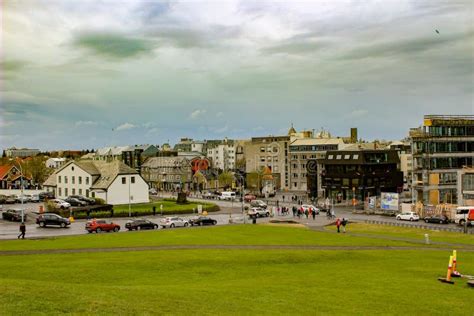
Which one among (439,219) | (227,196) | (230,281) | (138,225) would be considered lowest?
(439,219)

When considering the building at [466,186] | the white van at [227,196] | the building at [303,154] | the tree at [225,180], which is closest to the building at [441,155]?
the building at [466,186]

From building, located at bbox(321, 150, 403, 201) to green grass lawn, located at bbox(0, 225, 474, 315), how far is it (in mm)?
69197

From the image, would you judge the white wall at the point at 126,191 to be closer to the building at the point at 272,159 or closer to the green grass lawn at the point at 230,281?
the green grass lawn at the point at 230,281

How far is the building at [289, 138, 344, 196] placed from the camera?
150750 mm

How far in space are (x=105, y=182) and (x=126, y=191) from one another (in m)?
4.25

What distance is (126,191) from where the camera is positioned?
103562 millimetres

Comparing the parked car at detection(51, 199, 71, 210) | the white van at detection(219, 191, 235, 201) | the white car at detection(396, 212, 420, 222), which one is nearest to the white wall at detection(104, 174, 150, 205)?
the parked car at detection(51, 199, 71, 210)

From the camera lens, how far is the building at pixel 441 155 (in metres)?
97.9

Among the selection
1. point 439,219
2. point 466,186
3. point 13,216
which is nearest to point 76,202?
point 13,216

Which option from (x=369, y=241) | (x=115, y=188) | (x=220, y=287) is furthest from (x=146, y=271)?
(x=115, y=188)

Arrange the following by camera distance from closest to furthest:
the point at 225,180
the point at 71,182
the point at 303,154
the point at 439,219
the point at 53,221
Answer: the point at 53,221 → the point at 439,219 → the point at 71,182 → the point at 303,154 → the point at 225,180

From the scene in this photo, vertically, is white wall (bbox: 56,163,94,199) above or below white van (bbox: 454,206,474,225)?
above

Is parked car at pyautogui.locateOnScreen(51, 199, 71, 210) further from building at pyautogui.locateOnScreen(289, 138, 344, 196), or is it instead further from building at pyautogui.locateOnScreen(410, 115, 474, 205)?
building at pyautogui.locateOnScreen(289, 138, 344, 196)

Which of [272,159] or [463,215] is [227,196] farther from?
[463,215]
